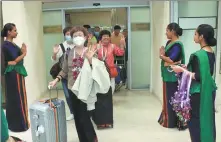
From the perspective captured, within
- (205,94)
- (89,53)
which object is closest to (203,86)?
(205,94)

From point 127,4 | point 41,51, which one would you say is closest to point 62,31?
point 41,51

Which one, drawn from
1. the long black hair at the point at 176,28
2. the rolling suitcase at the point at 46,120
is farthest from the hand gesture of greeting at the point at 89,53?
the long black hair at the point at 176,28

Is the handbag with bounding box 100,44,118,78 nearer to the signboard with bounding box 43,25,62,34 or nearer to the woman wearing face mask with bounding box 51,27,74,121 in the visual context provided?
the woman wearing face mask with bounding box 51,27,74,121

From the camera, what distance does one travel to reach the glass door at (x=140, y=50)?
1.71 m

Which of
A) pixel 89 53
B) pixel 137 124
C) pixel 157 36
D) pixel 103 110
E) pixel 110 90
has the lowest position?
pixel 137 124

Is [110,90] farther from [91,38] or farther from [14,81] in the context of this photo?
[14,81]

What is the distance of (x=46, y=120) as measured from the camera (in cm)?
151

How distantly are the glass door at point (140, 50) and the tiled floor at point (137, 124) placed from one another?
109 mm

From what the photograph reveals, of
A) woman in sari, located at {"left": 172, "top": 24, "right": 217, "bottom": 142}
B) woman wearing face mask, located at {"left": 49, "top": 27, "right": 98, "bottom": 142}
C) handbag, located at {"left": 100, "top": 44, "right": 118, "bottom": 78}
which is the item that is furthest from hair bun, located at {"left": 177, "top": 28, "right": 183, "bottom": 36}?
woman wearing face mask, located at {"left": 49, "top": 27, "right": 98, "bottom": 142}

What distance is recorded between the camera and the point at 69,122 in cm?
186

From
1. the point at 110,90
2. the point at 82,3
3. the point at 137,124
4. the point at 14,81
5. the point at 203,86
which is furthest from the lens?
the point at 137,124

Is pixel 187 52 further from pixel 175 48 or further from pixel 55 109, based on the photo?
pixel 55 109

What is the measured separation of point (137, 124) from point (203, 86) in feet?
2.41

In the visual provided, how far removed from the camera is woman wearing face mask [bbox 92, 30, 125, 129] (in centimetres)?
167
